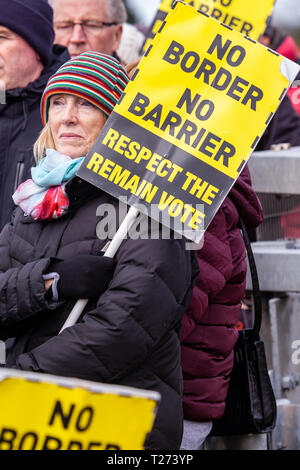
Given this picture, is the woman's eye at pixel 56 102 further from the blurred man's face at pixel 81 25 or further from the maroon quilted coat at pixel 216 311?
the blurred man's face at pixel 81 25

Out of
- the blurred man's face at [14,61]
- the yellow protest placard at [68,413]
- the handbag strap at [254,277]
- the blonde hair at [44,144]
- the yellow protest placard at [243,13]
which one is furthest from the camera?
the yellow protest placard at [243,13]

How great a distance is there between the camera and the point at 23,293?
359 centimetres

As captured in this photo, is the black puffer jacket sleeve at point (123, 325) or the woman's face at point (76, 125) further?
the woman's face at point (76, 125)

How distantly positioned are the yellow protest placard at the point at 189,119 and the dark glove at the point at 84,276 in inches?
9.5

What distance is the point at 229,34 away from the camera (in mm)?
3691

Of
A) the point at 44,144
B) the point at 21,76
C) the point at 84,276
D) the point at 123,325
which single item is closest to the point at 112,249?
the point at 84,276

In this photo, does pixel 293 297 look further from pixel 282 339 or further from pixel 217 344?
pixel 217 344

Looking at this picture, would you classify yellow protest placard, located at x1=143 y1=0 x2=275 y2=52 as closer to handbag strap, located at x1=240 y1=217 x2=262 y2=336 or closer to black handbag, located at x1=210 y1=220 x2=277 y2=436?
handbag strap, located at x1=240 y1=217 x2=262 y2=336

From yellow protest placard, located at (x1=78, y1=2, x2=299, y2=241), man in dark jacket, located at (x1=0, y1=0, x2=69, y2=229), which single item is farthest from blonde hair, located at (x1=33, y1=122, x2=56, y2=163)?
man in dark jacket, located at (x1=0, y1=0, x2=69, y2=229)

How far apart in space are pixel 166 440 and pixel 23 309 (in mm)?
662

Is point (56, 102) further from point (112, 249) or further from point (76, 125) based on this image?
point (112, 249)

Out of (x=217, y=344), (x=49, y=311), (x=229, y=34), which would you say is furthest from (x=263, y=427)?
(x=229, y=34)

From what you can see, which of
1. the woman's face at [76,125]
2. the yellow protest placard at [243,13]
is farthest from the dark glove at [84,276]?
the yellow protest placard at [243,13]

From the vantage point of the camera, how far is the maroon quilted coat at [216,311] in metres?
4.20
